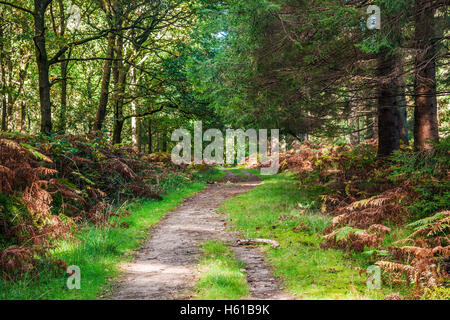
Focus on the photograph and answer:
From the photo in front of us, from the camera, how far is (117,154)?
12.1 m

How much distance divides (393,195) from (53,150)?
8.33 meters

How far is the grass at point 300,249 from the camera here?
4.33 m

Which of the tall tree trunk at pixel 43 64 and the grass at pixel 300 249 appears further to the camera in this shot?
the tall tree trunk at pixel 43 64

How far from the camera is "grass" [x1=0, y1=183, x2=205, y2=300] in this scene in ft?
13.8

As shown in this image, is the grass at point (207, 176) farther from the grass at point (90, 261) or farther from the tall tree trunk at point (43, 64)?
the grass at point (90, 261)

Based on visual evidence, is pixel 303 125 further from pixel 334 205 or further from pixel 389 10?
pixel 389 10

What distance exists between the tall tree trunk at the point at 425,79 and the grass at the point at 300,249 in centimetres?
298

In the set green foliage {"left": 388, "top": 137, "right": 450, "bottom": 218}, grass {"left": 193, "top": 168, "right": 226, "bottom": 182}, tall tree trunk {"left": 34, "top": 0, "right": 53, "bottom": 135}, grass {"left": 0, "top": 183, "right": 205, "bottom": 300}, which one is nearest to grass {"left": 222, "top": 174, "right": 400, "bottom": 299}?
green foliage {"left": 388, "top": 137, "right": 450, "bottom": 218}

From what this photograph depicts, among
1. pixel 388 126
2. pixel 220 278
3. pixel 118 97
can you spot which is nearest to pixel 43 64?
pixel 118 97

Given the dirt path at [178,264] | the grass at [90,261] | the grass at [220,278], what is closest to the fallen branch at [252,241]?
the dirt path at [178,264]

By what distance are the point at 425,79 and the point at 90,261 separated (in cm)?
765

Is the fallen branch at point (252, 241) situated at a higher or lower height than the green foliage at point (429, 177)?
lower

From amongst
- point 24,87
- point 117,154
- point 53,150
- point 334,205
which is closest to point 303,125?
point 334,205

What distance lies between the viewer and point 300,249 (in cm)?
611
